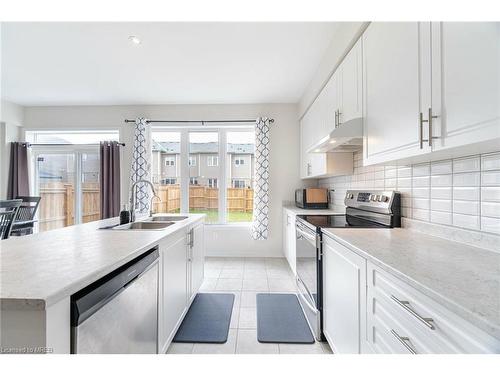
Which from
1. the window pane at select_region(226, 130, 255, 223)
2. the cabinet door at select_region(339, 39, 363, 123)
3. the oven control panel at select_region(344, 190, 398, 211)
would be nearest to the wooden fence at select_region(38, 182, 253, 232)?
the window pane at select_region(226, 130, 255, 223)

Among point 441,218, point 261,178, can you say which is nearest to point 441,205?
point 441,218

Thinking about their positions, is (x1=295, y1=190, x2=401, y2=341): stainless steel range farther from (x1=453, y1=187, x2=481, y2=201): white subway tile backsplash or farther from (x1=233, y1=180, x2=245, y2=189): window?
(x1=233, y1=180, x2=245, y2=189): window

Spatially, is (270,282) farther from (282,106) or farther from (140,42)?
(140,42)

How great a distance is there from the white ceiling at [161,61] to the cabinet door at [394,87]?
87 cm

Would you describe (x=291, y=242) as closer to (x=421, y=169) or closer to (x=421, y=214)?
(x=421, y=214)

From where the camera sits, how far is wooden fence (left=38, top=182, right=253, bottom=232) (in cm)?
406

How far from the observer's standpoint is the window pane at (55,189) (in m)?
4.09

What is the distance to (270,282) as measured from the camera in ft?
9.45

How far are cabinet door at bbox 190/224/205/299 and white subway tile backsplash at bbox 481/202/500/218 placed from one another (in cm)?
201

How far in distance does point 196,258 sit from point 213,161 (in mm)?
2049

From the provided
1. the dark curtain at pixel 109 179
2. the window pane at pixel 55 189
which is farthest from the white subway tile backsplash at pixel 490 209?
the window pane at pixel 55 189

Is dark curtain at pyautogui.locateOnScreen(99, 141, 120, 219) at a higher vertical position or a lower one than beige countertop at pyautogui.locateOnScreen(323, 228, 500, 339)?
higher

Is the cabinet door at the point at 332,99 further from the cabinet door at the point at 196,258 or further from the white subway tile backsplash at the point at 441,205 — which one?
the cabinet door at the point at 196,258
